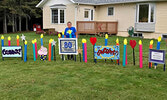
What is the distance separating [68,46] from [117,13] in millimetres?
12626

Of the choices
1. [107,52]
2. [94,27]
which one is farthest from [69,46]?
[94,27]

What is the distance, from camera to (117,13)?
1934 centimetres

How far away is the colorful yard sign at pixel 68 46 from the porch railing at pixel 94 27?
1081cm

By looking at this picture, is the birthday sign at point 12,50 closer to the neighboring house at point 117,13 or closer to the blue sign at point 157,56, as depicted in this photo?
the blue sign at point 157,56

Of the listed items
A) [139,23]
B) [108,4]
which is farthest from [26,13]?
[139,23]

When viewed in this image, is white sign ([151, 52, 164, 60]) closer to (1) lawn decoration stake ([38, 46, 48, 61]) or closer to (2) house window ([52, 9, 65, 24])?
(1) lawn decoration stake ([38, 46, 48, 61])

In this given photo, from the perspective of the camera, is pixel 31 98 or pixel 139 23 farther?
pixel 139 23

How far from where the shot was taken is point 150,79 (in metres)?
5.57

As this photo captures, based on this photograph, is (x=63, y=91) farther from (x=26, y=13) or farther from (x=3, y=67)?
(x=26, y=13)

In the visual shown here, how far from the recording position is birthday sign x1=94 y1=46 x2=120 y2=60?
7.23 metres

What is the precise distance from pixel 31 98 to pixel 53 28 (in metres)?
17.2

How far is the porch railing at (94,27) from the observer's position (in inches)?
726

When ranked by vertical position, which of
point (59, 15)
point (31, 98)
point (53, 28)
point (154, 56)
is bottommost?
point (31, 98)

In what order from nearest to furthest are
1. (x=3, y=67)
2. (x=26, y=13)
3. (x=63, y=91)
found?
(x=63, y=91) < (x=3, y=67) < (x=26, y=13)
